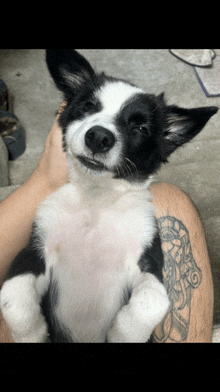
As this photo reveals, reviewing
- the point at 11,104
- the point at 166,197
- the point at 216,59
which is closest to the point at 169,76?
the point at 216,59

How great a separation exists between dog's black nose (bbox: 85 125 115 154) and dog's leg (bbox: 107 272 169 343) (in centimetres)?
62

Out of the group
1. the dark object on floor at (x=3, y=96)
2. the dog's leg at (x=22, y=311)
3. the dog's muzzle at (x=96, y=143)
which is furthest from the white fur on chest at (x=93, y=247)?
the dark object on floor at (x=3, y=96)

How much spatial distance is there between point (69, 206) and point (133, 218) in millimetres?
336

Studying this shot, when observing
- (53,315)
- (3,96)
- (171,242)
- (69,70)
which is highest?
(69,70)

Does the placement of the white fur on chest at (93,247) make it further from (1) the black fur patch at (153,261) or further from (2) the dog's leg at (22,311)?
(2) the dog's leg at (22,311)

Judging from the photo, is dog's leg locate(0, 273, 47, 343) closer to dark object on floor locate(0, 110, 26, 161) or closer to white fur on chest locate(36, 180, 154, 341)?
white fur on chest locate(36, 180, 154, 341)

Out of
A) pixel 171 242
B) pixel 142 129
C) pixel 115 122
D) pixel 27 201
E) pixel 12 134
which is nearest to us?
pixel 115 122

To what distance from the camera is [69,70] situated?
1.50 metres

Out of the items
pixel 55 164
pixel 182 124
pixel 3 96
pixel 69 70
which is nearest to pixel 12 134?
pixel 3 96

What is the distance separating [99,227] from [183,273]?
50 centimetres

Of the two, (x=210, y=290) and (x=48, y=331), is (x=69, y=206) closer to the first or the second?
(x=48, y=331)

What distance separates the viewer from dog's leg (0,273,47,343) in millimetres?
1196

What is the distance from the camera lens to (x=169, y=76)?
3885 mm

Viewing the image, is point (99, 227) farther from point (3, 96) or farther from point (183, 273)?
point (3, 96)
